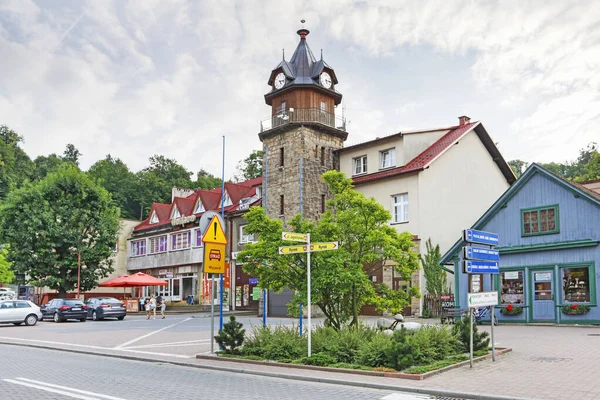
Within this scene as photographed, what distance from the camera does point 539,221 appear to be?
86.4ft

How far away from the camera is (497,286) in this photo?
27.3 meters

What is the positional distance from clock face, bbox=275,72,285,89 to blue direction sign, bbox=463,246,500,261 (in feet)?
89.0

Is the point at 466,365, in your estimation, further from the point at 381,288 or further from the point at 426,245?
the point at 426,245

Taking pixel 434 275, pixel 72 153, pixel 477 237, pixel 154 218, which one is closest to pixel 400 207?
pixel 434 275

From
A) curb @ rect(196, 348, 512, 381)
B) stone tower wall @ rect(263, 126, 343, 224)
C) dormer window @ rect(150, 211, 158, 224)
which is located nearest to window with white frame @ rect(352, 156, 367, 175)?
stone tower wall @ rect(263, 126, 343, 224)

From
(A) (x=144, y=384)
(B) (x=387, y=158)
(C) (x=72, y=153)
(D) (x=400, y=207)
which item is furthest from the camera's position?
(C) (x=72, y=153)

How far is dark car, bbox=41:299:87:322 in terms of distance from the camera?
34625 millimetres

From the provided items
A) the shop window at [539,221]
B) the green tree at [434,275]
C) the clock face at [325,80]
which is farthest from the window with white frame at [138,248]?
the shop window at [539,221]

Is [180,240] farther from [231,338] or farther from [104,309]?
[231,338]

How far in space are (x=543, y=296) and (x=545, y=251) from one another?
1.93m

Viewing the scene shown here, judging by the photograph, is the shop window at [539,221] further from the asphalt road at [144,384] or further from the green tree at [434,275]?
the asphalt road at [144,384]

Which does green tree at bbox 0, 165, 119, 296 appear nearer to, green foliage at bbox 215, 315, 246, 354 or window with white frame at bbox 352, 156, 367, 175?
window with white frame at bbox 352, 156, 367, 175

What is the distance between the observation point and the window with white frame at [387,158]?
3575 centimetres

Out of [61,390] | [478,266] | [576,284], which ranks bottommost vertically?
[61,390]
